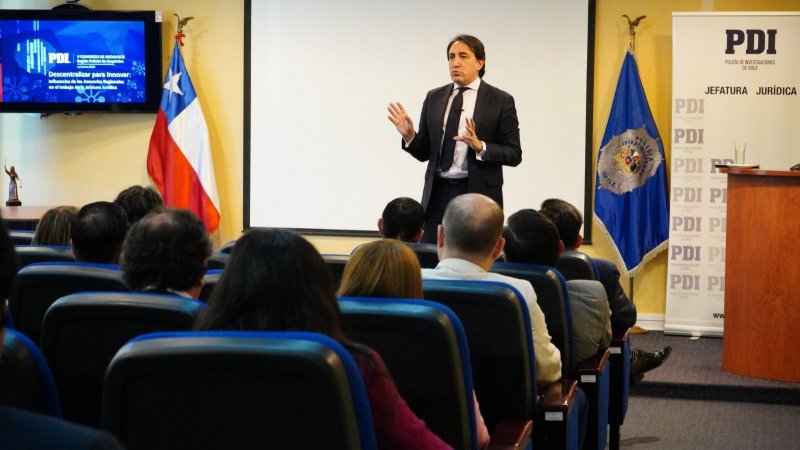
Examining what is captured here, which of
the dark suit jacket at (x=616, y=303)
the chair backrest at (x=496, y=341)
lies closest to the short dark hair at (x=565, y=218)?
the dark suit jacket at (x=616, y=303)

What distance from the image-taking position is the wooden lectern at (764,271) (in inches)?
207

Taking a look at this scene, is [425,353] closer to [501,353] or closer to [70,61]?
[501,353]

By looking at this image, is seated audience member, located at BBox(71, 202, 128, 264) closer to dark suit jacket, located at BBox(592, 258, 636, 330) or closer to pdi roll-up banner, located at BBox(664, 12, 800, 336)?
dark suit jacket, located at BBox(592, 258, 636, 330)

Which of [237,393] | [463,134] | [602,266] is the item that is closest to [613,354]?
[602,266]

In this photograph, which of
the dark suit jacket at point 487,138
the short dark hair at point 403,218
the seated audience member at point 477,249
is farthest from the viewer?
the dark suit jacket at point 487,138

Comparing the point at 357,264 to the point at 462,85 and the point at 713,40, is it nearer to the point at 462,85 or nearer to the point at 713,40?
the point at 462,85

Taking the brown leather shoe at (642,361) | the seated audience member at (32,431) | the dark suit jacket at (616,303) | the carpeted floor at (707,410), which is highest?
the seated audience member at (32,431)

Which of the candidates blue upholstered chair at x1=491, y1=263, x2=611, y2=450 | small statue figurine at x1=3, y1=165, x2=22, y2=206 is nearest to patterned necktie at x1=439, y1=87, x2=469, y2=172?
blue upholstered chair at x1=491, y1=263, x2=611, y2=450

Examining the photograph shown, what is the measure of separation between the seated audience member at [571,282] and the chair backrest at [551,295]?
0.28m

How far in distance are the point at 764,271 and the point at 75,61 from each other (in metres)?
5.09

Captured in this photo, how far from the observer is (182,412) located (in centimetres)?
147

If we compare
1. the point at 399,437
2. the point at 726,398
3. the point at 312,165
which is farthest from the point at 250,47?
the point at 399,437

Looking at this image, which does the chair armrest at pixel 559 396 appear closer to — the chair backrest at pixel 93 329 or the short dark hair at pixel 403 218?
the chair backrest at pixel 93 329

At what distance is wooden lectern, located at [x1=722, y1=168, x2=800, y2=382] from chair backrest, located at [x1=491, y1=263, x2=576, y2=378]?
8.69 feet
